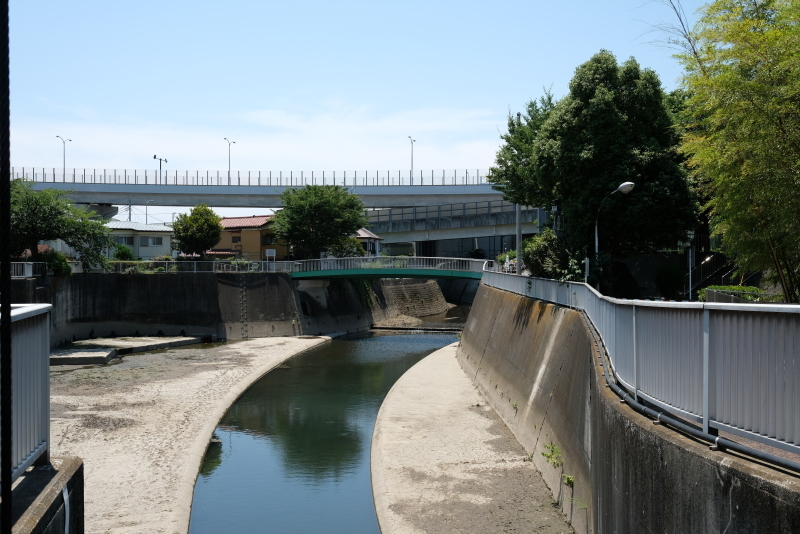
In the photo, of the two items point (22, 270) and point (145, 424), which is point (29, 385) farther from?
point (22, 270)

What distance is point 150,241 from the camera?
68.9m

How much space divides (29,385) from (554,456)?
12.3 m

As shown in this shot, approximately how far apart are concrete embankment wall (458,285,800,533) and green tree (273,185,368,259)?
107 feet

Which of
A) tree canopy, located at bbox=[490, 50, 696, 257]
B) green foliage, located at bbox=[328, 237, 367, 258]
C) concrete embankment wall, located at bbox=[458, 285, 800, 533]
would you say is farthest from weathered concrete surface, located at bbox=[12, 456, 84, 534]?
green foliage, located at bbox=[328, 237, 367, 258]

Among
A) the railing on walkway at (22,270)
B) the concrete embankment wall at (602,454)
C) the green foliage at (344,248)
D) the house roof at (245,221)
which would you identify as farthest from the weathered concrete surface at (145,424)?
the house roof at (245,221)

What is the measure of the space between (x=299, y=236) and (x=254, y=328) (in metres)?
11.2

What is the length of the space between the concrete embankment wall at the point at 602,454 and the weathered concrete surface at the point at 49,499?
19.7 feet

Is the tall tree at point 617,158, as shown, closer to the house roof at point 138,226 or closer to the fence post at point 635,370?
the fence post at point 635,370

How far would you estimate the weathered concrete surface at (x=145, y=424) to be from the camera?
16.0m

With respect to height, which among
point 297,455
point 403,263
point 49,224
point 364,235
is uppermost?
point 364,235

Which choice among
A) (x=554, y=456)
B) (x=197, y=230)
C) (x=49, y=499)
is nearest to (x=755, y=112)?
(x=554, y=456)

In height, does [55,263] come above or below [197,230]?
below

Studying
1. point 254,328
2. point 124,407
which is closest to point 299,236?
point 254,328

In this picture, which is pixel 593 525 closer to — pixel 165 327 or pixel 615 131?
pixel 615 131
